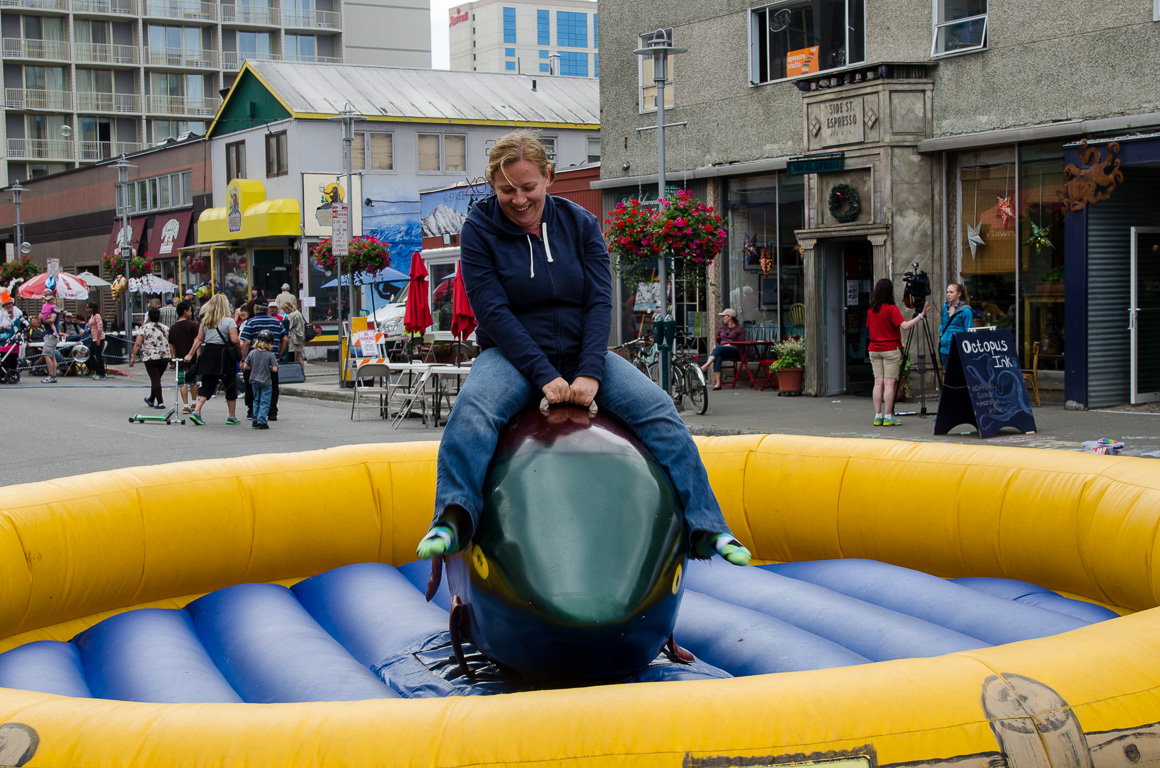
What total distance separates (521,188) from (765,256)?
1732 cm

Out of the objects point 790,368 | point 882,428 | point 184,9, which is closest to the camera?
point 882,428

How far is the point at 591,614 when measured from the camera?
135 inches

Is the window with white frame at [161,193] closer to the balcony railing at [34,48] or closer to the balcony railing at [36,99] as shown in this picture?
the balcony railing at [36,99]

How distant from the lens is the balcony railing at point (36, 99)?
2635 inches

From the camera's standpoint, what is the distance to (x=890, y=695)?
9.68 feet

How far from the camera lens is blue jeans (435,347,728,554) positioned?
12.5ft

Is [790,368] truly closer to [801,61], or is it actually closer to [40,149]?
[801,61]

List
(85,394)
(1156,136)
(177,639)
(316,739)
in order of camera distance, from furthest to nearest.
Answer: (85,394) < (1156,136) < (177,639) < (316,739)

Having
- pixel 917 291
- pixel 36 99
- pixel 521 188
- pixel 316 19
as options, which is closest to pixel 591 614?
pixel 521 188

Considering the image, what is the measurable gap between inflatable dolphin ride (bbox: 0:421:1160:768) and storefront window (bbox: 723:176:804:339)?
48.2 ft

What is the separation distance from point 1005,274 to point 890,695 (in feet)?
50.1

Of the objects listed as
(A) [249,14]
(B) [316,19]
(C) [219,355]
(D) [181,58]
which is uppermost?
(A) [249,14]

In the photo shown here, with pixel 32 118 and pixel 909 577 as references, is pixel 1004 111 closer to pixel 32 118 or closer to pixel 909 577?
pixel 909 577

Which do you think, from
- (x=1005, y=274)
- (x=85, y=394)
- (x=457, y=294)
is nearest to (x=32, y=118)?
(x=85, y=394)
